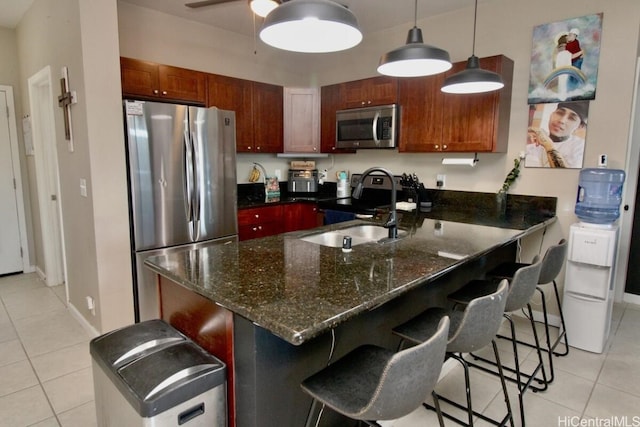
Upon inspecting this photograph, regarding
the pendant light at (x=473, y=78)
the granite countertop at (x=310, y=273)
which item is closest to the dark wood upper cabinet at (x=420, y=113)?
the pendant light at (x=473, y=78)

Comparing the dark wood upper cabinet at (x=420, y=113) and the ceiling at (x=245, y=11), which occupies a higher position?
the ceiling at (x=245, y=11)

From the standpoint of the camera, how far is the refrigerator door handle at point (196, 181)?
3043 millimetres

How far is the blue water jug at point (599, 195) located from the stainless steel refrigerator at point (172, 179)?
2.91 m

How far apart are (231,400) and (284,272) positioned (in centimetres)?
51

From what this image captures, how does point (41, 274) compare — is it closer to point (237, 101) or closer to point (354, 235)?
point (237, 101)

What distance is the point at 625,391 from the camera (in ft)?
7.73

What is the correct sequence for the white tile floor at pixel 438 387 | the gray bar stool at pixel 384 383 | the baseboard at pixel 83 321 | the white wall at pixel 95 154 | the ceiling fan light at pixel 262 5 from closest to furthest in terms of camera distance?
the gray bar stool at pixel 384 383, the white tile floor at pixel 438 387, the ceiling fan light at pixel 262 5, the white wall at pixel 95 154, the baseboard at pixel 83 321

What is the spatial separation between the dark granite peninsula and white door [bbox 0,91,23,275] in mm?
3830

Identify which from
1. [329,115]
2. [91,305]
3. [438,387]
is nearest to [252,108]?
[329,115]

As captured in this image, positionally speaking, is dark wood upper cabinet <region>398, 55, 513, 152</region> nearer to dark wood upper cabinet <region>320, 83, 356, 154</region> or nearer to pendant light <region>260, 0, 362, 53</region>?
dark wood upper cabinet <region>320, 83, 356, 154</region>

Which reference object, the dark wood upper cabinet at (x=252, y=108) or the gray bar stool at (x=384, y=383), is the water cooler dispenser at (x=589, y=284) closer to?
the gray bar stool at (x=384, y=383)

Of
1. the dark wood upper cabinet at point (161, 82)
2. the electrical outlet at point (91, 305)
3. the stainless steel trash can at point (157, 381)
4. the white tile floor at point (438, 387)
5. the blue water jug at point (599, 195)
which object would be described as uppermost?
the dark wood upper cabinet at point (161, 82)

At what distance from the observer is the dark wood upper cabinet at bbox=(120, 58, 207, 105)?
10.4 ft

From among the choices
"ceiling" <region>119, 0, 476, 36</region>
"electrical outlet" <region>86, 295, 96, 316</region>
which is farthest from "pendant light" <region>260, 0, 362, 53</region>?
"electrical outlet" <region>86, 295, 96, 316</region>
